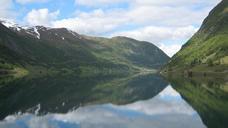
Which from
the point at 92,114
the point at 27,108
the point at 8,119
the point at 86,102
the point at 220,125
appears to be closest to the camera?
the point at 220,125

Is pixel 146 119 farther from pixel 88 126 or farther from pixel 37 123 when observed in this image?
pixel 37 123

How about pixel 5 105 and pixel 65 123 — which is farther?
pixel 5 105

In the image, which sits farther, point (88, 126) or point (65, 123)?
point (65, 123)

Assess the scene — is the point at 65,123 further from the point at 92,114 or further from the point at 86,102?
the point at 86,102

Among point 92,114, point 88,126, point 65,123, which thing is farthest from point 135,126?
point 92,114

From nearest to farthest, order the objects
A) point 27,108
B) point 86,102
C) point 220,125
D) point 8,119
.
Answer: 1. point 220,125
2. point 8,119
3. point 27,108
4. point 86,102

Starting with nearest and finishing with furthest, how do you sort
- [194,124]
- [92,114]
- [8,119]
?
[194,124], [8,119], [92,114]

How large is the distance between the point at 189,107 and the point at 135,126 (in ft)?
119

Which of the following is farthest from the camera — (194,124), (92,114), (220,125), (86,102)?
(86,102)

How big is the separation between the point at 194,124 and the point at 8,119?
32.1 meters

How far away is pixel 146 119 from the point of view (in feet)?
245

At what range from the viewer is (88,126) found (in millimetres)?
64312

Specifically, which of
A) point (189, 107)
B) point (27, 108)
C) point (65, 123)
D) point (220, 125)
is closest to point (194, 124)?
point (220, 125)

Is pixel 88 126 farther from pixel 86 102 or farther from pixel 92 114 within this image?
pixel 86 102
